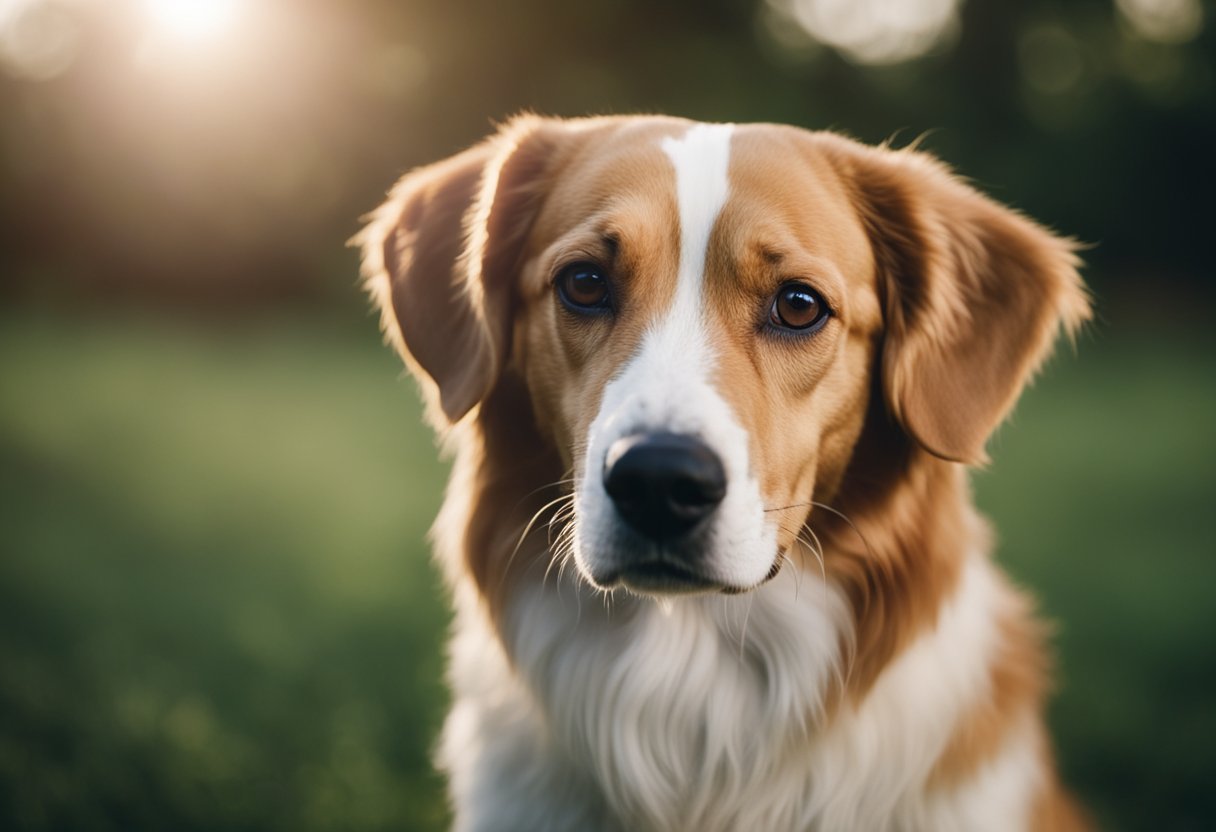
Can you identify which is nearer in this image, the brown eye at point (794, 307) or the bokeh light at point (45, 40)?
the brown eye at point (794, 307)

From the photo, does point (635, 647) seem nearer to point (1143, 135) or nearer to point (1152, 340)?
point (1152, 340)

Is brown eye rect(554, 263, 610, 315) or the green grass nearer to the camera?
brown eye rect(554, 263, 610, 315)

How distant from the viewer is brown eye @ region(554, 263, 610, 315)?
268 cm

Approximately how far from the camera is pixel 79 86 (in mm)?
14875

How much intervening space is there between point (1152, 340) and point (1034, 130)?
13.5 feet

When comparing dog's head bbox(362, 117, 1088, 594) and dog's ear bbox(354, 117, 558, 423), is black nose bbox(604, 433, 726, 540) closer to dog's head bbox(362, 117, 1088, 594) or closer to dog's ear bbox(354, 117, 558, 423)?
dog's head bbox(362, 117, 1088, 594)

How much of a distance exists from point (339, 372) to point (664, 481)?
1147 cm

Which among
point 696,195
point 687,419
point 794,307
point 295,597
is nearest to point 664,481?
point 687,419

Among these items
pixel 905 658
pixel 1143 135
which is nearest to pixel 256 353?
pixel 905 658

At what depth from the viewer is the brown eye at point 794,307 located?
264cm

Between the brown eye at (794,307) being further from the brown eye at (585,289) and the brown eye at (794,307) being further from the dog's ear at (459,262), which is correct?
the dog's ear at (459,262)

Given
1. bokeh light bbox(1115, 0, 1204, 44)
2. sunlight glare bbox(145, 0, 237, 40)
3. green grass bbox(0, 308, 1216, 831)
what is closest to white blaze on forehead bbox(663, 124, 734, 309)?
green grass bbox(0, 308, 1216, 831)

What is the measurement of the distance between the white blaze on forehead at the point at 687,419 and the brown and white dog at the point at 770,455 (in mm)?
15

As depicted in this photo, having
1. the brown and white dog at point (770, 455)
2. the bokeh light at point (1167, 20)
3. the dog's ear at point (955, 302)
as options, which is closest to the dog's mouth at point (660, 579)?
the brown and white dog at point (770, 455)
